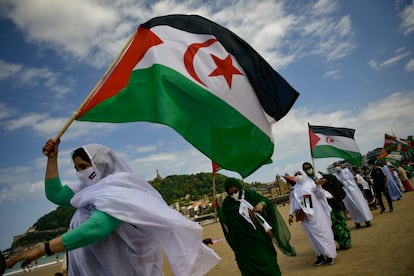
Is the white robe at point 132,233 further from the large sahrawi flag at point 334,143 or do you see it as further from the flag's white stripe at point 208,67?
the large sahrawi flag at point 334,143

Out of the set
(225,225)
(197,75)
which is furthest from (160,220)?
(225,225)

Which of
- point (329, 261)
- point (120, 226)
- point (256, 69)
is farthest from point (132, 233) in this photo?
point (329, 261)

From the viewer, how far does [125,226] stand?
193cm

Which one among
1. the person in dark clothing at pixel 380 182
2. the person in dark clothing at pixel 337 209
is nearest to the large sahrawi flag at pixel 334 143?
the person in dark clothing at pixel 337 209

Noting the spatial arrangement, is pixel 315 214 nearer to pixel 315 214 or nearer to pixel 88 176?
pixel 315 214

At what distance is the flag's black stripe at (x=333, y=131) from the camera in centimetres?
818

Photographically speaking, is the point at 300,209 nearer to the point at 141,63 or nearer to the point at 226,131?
the point at 226,131

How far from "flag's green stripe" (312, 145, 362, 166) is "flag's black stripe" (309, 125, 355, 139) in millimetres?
412

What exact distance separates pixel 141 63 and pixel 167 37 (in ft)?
1.26

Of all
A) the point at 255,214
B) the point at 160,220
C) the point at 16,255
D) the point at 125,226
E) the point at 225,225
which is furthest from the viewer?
the point at 225,225

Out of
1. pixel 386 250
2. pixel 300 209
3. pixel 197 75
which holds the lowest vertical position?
pixel 386 250

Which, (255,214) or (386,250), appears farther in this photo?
(386,250)

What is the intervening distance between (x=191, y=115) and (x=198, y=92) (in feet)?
0.74

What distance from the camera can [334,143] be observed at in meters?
8.23
